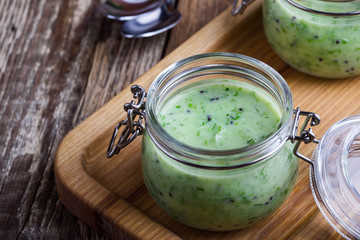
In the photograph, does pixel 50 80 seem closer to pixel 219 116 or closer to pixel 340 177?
pixel 219 116

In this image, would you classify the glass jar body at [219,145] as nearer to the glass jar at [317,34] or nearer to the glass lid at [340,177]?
the glass lid at [340,177]

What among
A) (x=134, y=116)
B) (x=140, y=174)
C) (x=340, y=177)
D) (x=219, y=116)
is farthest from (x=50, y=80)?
(x=340, y=177)

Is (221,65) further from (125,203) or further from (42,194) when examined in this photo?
(42,194)

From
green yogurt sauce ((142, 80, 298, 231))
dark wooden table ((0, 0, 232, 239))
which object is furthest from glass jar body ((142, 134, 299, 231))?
dark wooden table ((0, 0, 232, 239))

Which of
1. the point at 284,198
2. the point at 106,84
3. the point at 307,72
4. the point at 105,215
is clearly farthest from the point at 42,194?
the point at 307,72


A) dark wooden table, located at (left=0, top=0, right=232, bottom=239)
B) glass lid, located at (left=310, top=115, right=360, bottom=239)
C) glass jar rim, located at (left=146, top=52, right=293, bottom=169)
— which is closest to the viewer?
glass jar rim, located at (left=146, top=52, right=293, bottom=169)

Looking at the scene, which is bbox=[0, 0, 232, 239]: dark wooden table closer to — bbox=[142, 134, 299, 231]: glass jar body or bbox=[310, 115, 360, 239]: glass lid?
bbox=[142, 134, 299, 231]: glass jar body
